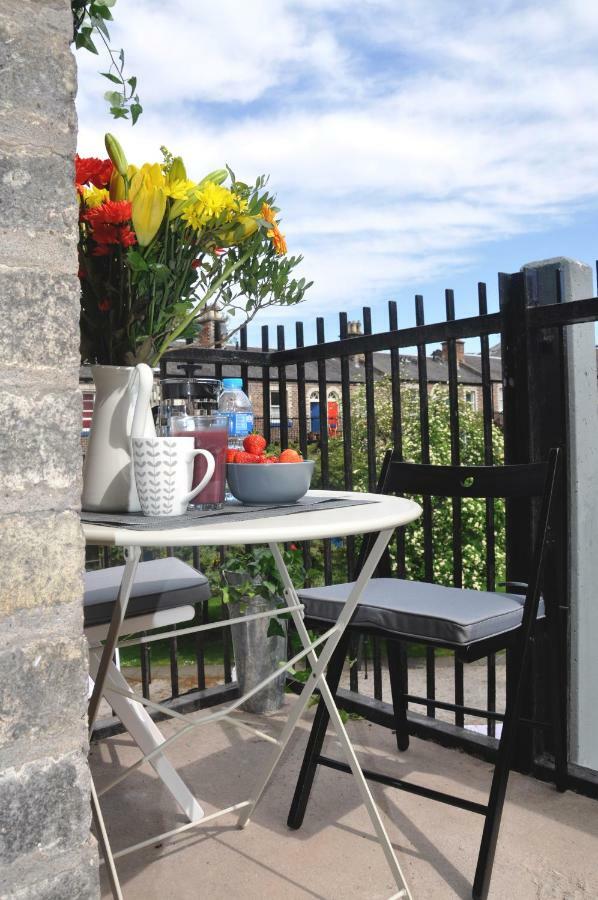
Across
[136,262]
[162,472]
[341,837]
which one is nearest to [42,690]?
[162,472]

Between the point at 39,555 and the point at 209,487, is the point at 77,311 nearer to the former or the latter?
the point at 39,555

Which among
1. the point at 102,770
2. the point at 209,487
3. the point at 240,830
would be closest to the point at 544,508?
the point at 209,487

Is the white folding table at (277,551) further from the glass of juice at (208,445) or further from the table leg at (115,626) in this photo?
the glass of juice at (208,445)

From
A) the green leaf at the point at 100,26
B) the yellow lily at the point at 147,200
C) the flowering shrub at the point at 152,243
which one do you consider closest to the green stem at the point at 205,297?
the flowering shrub at the point at 152,243

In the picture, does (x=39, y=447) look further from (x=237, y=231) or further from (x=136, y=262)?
(x=237, y=231)

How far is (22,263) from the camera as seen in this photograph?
117 cm

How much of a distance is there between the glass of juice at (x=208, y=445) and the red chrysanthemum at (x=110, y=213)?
479mm

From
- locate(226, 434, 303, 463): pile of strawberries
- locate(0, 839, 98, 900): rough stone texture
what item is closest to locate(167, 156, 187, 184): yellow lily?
locate(226, 434, 303, 463): pile of strawberries

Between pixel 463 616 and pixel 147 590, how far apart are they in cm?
96

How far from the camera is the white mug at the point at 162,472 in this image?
5.67 ft

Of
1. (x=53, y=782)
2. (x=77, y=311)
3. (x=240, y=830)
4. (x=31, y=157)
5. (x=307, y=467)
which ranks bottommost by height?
(x=240, y=830)

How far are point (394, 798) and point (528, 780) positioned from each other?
0.49 meters

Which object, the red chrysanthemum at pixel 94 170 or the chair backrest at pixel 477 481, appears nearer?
the red chrysanthemum at pixel 94 170

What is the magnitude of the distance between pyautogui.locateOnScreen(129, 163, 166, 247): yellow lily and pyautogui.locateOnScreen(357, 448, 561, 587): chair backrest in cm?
116
